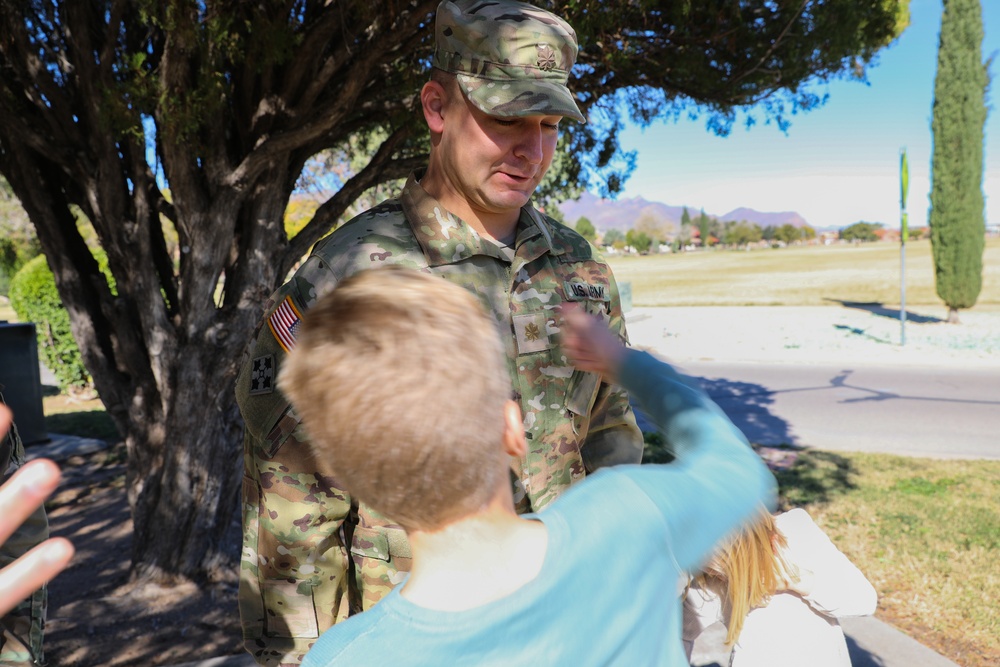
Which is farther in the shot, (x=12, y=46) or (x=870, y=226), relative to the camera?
(x=870, y=226)

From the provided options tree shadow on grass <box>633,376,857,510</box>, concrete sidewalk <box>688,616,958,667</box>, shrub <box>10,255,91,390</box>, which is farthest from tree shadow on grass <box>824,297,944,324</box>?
shrub <box>10,255,91,390</box>

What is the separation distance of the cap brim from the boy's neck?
909 millimetres

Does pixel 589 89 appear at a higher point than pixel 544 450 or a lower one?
higher

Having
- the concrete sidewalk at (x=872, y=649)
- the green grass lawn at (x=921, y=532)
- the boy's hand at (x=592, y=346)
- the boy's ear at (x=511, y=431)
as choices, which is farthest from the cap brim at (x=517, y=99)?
the green grass lawn at (x=921, y=532)

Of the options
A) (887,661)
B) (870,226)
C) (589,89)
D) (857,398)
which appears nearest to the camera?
(887,661)

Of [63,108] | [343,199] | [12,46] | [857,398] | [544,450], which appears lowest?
[857,398]

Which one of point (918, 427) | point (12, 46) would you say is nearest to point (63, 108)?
point (12, 46)

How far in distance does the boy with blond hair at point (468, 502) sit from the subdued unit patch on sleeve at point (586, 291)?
778mm

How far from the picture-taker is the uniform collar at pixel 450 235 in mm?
1689

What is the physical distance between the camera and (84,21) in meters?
3.61

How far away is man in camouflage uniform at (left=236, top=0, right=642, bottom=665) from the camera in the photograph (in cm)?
159

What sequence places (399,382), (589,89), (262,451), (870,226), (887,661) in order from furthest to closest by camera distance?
(870,226), (589,89), (887,661), (262,451), (399,382)

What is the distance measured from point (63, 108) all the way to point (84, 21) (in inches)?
18.7

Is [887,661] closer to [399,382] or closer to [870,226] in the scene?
[399,382]
